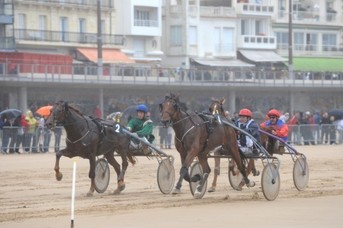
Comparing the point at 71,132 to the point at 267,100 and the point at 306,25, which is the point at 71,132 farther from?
the point at 306,25

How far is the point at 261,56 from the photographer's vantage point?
77188 mm

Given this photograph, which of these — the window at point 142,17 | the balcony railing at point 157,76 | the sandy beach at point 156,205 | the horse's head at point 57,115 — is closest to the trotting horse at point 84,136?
the horse's head at point 57,115

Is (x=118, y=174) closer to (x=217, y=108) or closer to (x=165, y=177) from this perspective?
(x=165, y=177)

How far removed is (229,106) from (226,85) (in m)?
3.82

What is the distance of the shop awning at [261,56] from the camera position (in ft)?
251

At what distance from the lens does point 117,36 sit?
2680 inches

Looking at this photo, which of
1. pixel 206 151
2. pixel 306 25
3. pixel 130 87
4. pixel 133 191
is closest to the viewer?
pixel 206 151

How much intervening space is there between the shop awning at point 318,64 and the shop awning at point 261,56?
1213mm

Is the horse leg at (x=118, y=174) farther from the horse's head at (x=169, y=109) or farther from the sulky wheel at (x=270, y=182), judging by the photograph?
the sulky wheel at (x=270, y=182)

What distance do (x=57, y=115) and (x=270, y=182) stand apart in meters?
4.20

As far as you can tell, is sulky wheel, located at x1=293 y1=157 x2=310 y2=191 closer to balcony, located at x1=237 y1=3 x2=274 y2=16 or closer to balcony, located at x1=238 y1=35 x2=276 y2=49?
balcony, located at x1=238 y1=35 x2=276 y2=49

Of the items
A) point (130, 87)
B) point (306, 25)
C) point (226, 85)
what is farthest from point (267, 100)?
point (306, 25)

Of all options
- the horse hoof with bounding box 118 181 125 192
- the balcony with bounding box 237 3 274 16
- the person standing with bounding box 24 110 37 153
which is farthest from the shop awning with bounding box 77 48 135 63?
the horse hoof with bounding box 118 181 125 192

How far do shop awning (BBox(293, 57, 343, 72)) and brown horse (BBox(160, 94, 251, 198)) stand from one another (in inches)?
2264
